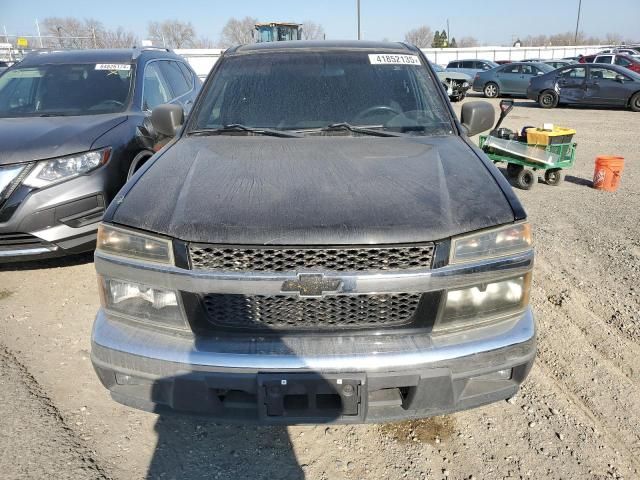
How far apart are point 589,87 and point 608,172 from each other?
450 inches

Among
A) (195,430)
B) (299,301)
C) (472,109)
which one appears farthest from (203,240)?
(472,109)

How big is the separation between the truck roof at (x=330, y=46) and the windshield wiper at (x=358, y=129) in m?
0.78

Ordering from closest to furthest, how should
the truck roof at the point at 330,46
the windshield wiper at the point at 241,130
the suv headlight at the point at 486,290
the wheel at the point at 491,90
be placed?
the suv headlight at the point at 486,290, the windshield wiper at the point at 241,130, the truck roof at the point at 330,46, the wheel at the point at 491,90

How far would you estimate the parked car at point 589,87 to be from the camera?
1523 cm

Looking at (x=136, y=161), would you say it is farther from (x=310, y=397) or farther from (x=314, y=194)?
(x=310, y=397)

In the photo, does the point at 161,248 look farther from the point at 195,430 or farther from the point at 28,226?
the point at 28,226

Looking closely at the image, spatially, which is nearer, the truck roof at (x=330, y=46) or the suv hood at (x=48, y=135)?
the truck roof at (x=330, y=46)

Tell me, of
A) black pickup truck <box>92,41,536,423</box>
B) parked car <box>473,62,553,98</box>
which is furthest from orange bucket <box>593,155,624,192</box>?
parked car <box>473,62,553,98</box>

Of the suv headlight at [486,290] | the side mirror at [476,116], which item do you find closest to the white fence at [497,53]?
the side mirror at [476,116]

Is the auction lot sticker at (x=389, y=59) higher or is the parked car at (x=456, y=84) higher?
the auction lot sticker at (x=389, y=59)

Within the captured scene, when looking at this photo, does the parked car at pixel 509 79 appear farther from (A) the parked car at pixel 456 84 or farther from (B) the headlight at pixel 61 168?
(B) the headlight at pixel 61 168

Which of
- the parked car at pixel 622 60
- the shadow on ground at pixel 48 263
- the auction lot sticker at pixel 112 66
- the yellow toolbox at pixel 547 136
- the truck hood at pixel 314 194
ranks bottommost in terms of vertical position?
the shadow on ground at pixel 48 263

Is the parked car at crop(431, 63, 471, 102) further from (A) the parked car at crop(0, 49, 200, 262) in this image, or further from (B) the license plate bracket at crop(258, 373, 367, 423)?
Answer: (B) the license plate bracket at crop(258, 373, 367, 423)

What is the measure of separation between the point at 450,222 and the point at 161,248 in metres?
1.15
